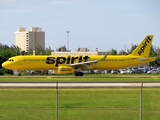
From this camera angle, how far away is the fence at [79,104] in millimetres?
17703

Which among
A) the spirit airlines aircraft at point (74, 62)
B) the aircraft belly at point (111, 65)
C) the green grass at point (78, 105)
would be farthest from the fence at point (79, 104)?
the aircraft belly at point (111, 65)

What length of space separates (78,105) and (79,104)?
44cm

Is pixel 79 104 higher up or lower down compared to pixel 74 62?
lower down

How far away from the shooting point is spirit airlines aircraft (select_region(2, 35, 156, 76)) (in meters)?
59.6

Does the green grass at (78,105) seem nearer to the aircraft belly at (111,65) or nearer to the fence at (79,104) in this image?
the fence at (79,104)

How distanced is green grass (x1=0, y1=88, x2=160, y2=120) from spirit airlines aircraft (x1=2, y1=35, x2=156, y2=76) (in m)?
33.5

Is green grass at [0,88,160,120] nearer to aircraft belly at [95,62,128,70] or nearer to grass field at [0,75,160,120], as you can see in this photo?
grass field at [0,75,160,120]

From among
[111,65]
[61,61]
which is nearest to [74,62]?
[61,61]

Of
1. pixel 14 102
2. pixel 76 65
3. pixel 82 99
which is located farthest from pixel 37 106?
pixel 76 65

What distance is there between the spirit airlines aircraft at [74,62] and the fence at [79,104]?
3354 cm

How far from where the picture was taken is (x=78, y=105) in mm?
20719

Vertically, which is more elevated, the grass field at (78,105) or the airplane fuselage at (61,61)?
the airplane fuselage at (61,61)

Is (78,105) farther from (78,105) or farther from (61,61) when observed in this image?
(61,61)

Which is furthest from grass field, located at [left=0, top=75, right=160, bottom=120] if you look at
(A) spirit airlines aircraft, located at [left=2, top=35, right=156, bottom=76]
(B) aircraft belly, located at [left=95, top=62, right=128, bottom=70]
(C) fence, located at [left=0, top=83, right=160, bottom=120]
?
(B) aircraft belly, located at [left=95, top=62, right=128, bottom=70]
